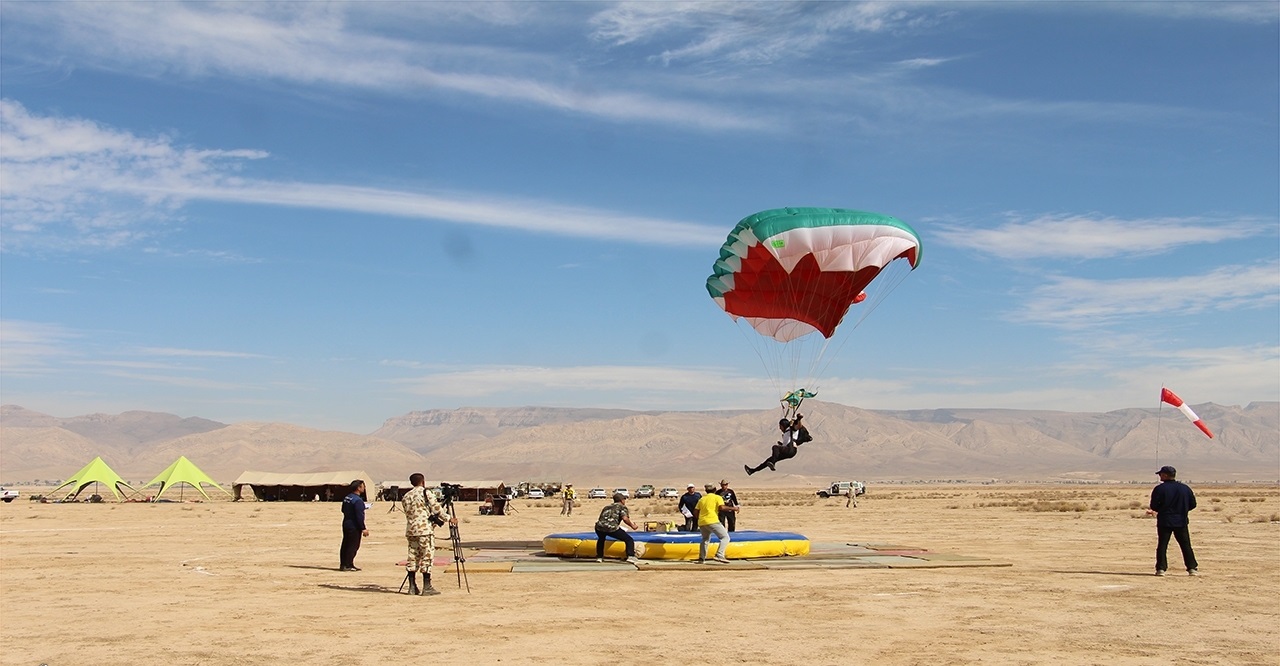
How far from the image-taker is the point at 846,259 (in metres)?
22.1

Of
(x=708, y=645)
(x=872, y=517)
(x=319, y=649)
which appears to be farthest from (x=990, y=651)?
(x=872, y=517)

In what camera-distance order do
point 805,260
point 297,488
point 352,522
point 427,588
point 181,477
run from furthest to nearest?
point 297,488 < point 181,477 < point 805,260 < point 352,522 < point 427,588

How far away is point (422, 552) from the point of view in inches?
580

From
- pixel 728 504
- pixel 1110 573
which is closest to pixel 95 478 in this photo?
pixel 728 504

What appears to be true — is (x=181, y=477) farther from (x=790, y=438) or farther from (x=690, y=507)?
(x=790, y=438)

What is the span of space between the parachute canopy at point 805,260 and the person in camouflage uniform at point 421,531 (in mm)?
9663

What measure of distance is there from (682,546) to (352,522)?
5.75 metres

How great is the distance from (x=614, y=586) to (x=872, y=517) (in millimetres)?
26397

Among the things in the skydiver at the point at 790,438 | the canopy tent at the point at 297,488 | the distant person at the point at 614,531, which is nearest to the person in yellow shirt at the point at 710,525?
the distant person at the point at 614,531

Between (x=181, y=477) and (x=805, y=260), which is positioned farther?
(x=181, y=477)

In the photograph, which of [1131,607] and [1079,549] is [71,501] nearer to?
[1079,549]

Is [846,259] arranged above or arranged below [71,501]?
above

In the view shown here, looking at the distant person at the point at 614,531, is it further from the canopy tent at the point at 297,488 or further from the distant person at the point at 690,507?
the canopy tent at the point at 297,488

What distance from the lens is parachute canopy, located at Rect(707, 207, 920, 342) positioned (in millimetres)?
21875
